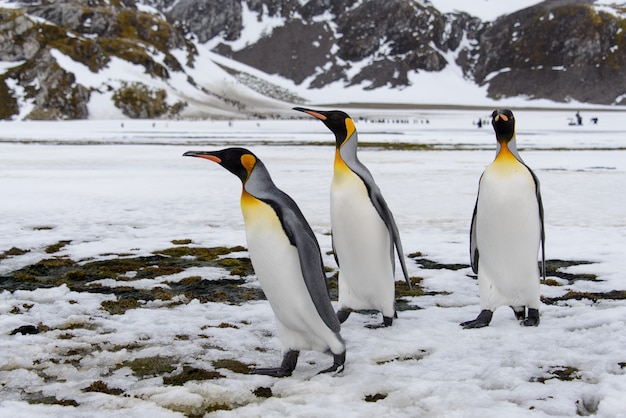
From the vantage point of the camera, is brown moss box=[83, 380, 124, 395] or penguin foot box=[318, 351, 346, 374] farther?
penguin foot box=[318, 351, 346, 374]

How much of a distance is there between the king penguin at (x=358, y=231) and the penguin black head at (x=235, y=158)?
1.09 metres

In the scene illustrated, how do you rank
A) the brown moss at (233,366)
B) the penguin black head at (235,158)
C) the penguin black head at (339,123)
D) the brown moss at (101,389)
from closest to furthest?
the brown moss at (101,389), the penguin black head at (235,158), the brown moss at (233,366), the penguin black head at (339,123)

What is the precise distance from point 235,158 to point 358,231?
161 cm

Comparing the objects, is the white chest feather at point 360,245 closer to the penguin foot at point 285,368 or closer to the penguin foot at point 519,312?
the penguin foot at point 519,312

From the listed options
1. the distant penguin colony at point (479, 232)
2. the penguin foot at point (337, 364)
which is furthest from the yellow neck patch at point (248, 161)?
the penguin foot at point (337, 364)

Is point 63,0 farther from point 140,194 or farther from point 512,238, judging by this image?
point 512,238

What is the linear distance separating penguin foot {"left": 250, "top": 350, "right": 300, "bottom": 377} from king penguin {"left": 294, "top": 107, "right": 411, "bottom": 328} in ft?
4.39

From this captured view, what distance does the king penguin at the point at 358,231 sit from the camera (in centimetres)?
560

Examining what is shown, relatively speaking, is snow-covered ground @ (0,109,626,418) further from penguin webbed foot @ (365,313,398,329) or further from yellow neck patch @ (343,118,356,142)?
yellow neck patch @ (343,118,356,142)

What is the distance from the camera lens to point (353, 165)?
5625 mm

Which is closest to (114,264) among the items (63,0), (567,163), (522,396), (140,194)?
(522,396)

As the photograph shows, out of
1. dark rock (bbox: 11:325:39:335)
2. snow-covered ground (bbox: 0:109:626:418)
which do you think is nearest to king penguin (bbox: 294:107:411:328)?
snow-covered ground (bbox: 0:109:626:418)

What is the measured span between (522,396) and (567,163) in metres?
20.6

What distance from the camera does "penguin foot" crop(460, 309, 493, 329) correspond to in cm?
573
